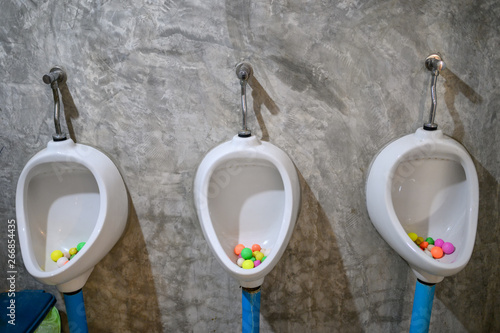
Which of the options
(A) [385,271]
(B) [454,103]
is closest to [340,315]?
(A) [385,271]

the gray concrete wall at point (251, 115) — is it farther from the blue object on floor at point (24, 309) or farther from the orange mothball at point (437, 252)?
the orange mothball at point (437, 252)

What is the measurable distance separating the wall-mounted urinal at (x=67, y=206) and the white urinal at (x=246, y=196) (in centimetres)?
30

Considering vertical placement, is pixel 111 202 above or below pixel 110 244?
above

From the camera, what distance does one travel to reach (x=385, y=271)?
1688 mm

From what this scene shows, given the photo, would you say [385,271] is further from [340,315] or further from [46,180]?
[46,180]

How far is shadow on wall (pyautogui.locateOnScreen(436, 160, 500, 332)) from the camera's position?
1.63 m

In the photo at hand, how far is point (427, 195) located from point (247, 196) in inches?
25.3

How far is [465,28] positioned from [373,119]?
41 centimetres

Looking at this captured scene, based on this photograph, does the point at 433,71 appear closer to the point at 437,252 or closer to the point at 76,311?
the point at 437,252

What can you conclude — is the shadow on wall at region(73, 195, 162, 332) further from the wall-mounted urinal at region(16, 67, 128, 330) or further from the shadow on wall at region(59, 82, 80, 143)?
the shadow on wall at region(59, 82, 80, 143)

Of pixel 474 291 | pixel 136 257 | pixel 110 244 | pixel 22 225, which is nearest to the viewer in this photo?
pixel 22 225

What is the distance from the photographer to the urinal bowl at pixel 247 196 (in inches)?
54.1

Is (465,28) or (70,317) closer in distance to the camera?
(465,28)

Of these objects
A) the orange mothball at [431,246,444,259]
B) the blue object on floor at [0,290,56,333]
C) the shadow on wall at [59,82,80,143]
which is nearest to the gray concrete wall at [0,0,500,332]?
the shadow on wall at [59,82,80,143]
